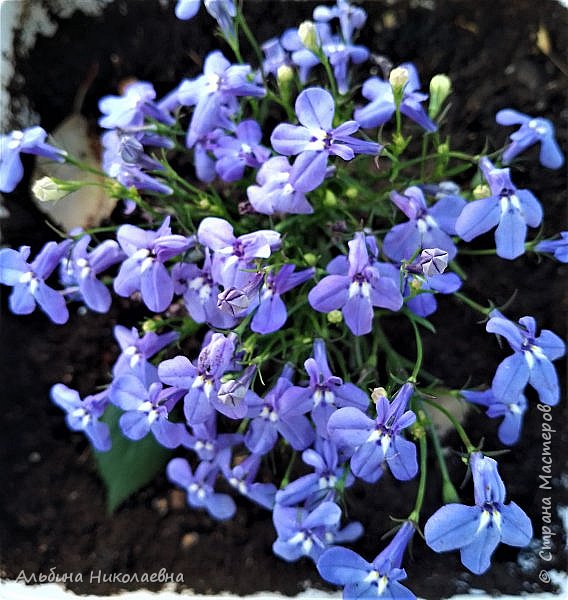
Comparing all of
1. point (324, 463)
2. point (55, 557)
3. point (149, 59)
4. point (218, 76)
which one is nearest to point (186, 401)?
point (324, 463)

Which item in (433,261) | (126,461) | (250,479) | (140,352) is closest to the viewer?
(433,261)

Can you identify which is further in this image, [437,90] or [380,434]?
[437,90]

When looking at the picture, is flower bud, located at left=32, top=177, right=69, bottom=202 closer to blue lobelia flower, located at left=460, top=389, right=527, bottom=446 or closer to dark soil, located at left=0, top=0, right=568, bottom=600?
dark soil, located at left=0, top=0, right=568, bottom=600

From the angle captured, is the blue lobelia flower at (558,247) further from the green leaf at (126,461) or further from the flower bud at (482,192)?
the green leaf at (126,461)

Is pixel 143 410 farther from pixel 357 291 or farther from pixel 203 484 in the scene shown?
pixel 357 291

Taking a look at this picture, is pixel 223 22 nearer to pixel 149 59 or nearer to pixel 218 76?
pixel 218 76

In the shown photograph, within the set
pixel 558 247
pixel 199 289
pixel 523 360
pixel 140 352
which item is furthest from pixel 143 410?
pixel 558 247
